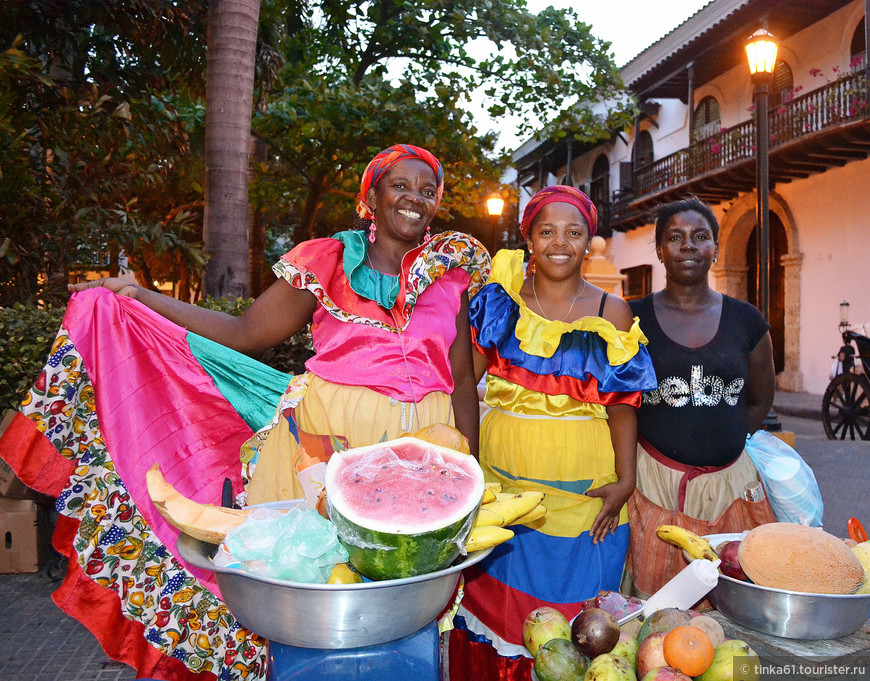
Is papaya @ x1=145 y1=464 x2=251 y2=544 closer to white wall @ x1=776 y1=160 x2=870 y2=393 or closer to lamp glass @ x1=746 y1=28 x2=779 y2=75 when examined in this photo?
lamp glass @ x1=746 y1=28 x2=779 y2=75

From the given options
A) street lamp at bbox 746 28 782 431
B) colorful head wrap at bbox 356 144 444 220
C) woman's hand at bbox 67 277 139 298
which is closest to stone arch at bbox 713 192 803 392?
street lamp at bbox 746 28 782 431

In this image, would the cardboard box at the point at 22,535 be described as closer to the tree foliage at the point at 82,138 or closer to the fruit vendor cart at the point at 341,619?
the tree foliage at the point at 82,138

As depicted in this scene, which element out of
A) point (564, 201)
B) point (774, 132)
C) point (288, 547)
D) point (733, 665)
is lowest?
point (733, 665)

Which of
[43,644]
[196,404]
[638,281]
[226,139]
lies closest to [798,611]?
[196,404]

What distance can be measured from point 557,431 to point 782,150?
1290 centimetres

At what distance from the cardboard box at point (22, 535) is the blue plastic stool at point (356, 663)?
A: 147 inches

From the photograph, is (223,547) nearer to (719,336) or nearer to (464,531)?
(464,531)

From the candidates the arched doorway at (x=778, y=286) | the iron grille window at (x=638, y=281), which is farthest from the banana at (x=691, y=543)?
the iron grille window at (x=638, y=281)

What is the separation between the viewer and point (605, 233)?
22594mm

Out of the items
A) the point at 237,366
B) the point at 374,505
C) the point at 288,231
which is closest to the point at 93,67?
the point at 237,366

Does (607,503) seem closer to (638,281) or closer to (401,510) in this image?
(401,510)

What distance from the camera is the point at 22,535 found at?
442cm

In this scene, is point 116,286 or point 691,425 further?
point 691,425

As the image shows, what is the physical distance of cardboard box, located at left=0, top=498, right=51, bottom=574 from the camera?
4.36 meters
